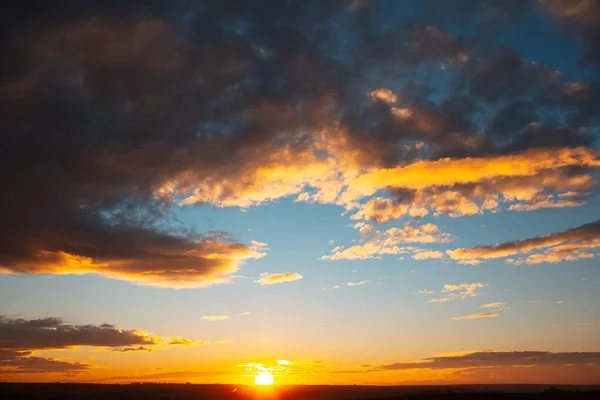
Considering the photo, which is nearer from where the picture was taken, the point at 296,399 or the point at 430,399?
the point at 430,399

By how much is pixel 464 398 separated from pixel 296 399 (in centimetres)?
4492

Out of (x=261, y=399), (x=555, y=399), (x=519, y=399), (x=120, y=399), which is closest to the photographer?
(x=519, y=399)

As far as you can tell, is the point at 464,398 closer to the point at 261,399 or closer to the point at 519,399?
the point at 519,399

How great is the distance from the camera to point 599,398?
98.7 m

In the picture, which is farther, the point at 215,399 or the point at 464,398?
the point at 215,399

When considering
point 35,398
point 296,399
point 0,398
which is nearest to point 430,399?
point 296,399

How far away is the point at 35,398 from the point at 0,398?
6939 mm

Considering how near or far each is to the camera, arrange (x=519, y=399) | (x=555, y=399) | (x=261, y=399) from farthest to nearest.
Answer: (x=261, y=399) → (x=555, y=399) → (x=519, y=399)

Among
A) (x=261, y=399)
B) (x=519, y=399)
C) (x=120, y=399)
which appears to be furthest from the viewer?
(x=261, y=399)

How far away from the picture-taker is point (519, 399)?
93625 millimetres

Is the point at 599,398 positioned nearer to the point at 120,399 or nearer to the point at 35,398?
the point at 120,399

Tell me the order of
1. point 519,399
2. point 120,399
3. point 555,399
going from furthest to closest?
point 120,399
point 555,399
point 519,399

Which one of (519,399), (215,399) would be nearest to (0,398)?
(215,399)

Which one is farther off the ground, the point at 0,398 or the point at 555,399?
the point at 0,398
